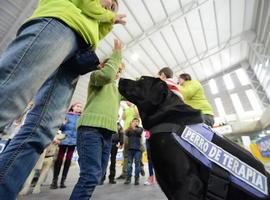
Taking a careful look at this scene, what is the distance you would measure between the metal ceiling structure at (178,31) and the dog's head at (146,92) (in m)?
5.83

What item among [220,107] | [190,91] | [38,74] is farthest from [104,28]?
[220,107]

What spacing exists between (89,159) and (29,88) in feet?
1.99

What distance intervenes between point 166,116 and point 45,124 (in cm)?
59

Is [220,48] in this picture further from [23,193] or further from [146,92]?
[23,193]

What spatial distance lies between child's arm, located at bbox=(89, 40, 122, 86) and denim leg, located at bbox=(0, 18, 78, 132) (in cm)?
48

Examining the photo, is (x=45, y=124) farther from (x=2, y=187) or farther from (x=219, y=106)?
(x=219, y=106)

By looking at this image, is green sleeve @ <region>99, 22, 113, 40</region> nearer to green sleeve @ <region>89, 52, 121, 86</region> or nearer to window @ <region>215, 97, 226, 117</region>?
green sleeve @ <region>89, 52, 121, 86</region>

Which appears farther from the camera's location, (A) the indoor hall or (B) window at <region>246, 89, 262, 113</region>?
(B) window at <region>246, 89, 262, 113</region>

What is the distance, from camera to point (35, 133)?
0.82 metres

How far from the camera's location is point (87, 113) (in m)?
1.32

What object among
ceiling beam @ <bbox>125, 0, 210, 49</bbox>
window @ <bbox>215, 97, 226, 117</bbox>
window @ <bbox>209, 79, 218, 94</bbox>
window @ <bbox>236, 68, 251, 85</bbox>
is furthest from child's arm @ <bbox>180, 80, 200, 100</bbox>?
window @ <bbox>209, 79, 218, 94</bbox>

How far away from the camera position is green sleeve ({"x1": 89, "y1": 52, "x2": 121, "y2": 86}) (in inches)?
50.1

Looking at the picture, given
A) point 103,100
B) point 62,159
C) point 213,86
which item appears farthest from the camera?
point 213,86

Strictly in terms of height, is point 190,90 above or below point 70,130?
above
